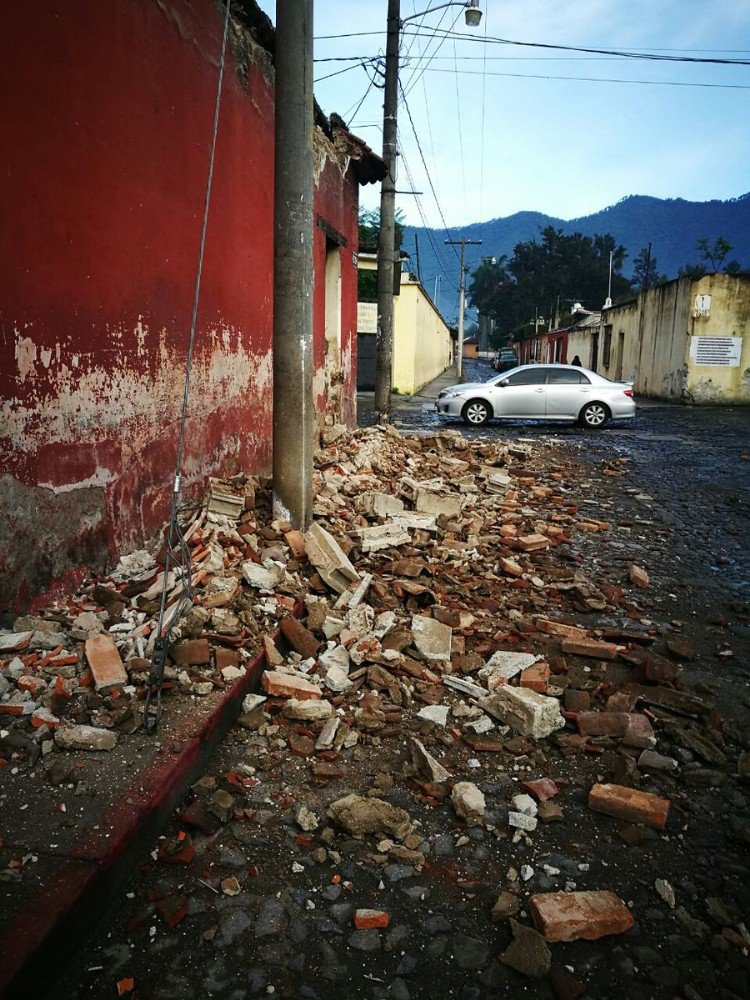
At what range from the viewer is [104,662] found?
10.5 feet

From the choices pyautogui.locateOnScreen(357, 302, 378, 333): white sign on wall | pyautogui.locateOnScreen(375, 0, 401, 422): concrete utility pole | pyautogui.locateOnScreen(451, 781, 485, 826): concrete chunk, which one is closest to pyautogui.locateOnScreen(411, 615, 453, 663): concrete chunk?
pyautogui.locateOnScreen(451, 781, 485, 826): concrete chunk

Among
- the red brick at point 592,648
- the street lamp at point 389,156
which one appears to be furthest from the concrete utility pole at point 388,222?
the red brick at point 592,648

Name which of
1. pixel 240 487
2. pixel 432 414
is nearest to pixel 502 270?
pixel 432 414

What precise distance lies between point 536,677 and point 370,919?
5.91 ft

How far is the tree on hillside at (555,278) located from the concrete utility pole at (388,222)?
6966 cm

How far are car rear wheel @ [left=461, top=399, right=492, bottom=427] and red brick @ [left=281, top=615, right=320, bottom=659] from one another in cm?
1337

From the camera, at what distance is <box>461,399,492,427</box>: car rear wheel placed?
660 inches

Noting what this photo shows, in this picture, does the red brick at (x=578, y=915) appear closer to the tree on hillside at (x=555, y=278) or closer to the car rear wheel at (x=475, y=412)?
the car rear wheel at (x=475, y=412)

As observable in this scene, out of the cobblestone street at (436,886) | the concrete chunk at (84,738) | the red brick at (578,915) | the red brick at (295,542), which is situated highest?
the red brick at (295,542)

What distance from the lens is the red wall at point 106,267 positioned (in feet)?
10.6

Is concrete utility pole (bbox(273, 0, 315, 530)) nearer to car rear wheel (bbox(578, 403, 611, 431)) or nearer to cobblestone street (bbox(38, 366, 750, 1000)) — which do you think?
cobblestone street (bbox(38, 366, 750, 1000))

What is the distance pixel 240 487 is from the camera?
218 inches

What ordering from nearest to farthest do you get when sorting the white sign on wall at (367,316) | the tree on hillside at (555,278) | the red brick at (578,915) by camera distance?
the red brick at (578,915)
the white sign on wall at (367,316)
the tree on hillside at (555,278)

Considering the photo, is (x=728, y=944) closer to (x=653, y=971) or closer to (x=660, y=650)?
(x=653, y=971)
